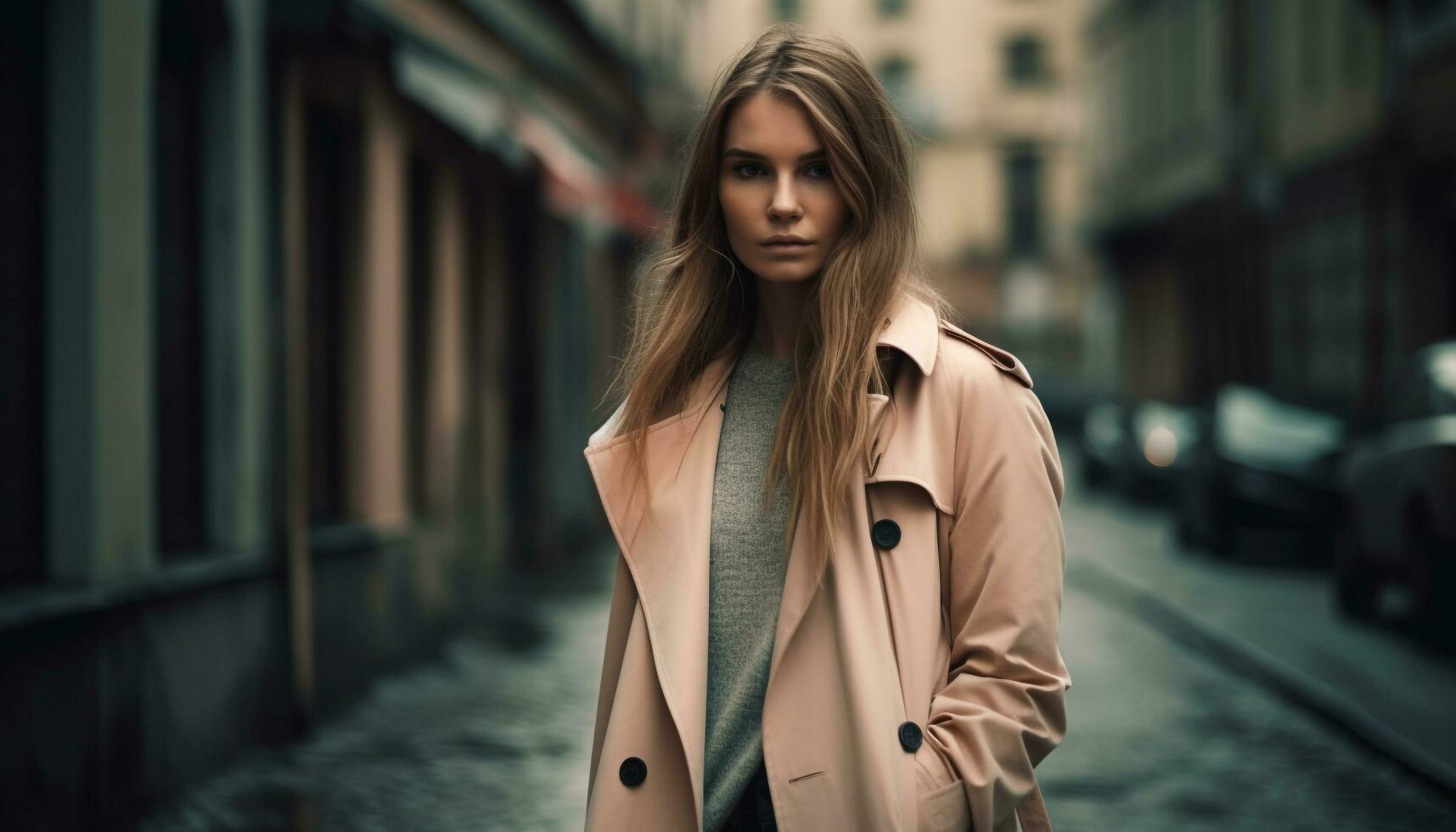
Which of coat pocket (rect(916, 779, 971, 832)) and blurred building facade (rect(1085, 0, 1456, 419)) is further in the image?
blurred building facade (rect(1085, 0, 1456, 419))

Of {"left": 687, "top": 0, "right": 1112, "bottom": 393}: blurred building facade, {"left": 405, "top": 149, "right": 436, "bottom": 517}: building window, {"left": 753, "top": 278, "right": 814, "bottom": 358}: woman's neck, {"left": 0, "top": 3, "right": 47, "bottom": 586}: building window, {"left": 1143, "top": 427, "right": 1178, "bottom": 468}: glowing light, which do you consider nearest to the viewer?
{"left": 753, "top": 278, "right": 814, "bottom": 358}: woman's neck

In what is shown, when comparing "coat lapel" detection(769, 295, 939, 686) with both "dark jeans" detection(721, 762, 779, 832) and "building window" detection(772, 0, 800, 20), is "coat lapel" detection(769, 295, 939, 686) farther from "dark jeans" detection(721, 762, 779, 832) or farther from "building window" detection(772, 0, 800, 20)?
"building window" detection(772, 0, 800, 20)

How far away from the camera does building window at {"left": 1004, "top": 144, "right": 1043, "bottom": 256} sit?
54.7 metres

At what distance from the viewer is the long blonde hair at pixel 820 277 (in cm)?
230

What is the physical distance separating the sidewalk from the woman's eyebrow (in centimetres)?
508

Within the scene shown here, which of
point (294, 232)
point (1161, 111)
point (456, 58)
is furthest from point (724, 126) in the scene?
point (1161, 111)

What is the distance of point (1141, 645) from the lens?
10.7 metres

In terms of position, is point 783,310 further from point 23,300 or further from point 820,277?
point 23,300

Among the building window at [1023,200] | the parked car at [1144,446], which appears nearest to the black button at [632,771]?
the parked car at [1144,446]

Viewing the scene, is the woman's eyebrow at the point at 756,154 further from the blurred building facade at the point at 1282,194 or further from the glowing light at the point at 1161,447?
the glowing light at the point at 1161,447

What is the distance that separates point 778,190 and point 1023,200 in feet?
177

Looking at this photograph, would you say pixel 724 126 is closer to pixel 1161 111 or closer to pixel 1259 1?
pixel 1259 1

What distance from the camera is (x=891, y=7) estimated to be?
5572cm

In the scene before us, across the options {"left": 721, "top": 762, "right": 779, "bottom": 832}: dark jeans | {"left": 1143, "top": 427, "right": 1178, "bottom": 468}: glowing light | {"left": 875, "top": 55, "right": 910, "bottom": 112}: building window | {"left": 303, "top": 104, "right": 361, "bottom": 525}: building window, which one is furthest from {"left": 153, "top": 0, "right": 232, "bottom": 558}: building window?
{"left": 875, "top": 55, "right": 910, "bottom": 112}: building window
